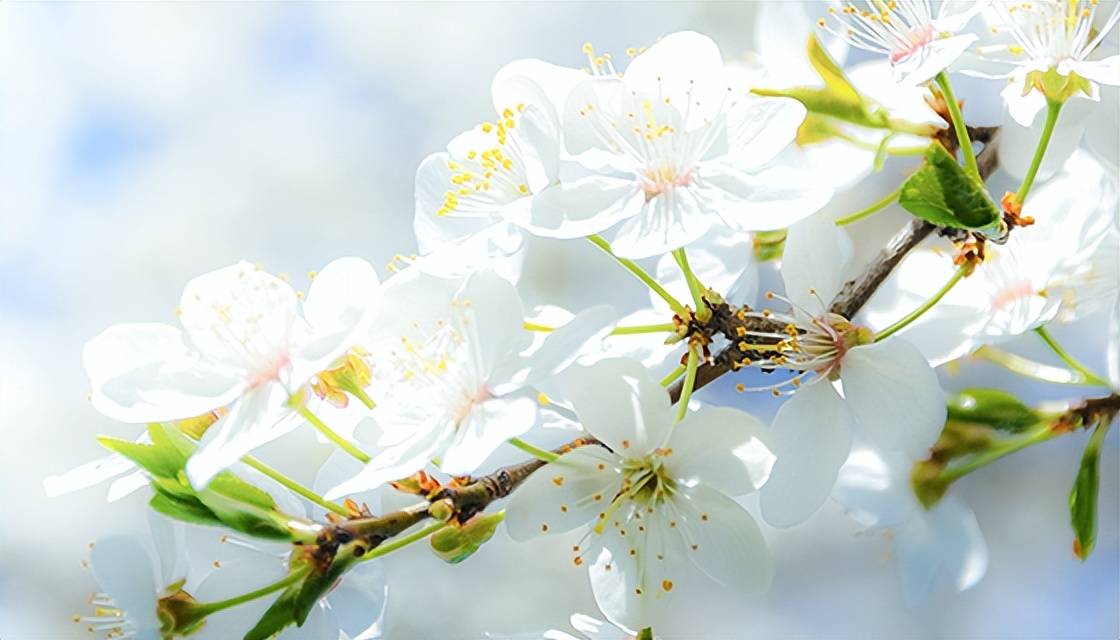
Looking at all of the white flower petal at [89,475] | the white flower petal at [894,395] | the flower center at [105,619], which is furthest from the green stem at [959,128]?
the flower center at [105,619]

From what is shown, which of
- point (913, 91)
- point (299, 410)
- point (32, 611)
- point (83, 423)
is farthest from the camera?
point (83, 423)

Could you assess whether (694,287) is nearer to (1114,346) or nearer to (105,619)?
(1114,346)

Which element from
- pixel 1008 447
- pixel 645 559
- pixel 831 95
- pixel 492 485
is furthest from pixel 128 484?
pixel 1008 447

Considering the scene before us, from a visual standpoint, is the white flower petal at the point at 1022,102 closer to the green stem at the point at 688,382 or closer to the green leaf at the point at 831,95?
the green leaf at the point at 831,95

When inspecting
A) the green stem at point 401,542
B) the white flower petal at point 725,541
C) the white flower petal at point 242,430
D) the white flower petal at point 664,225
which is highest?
the white flower petal at point 664,225

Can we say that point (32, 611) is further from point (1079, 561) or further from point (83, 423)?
point (1079, 561)

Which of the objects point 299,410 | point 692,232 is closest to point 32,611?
point 299,410
